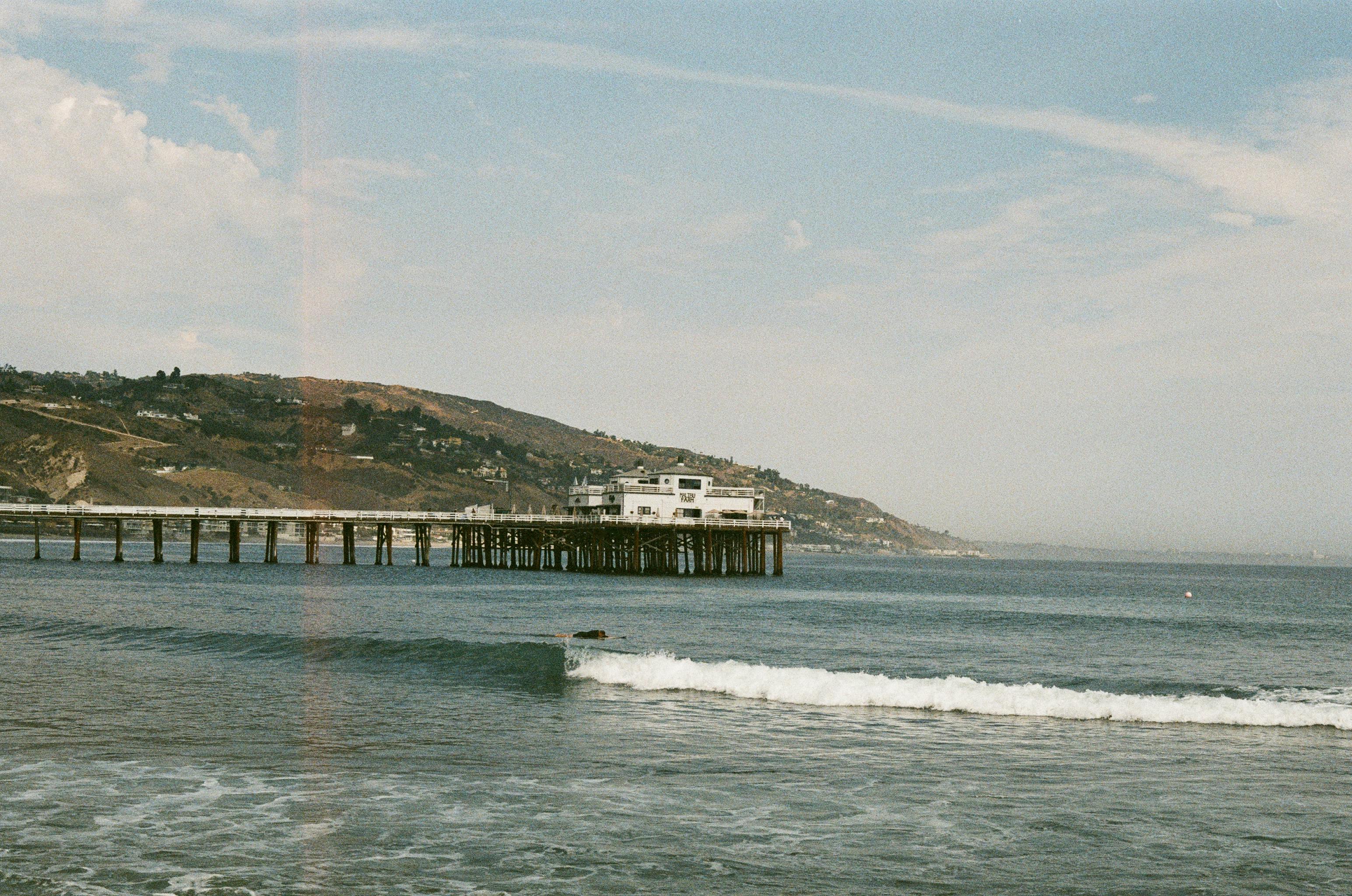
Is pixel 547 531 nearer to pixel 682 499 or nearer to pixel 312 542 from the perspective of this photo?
pixel 682 499

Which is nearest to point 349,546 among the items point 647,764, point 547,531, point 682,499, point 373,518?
point 373,518

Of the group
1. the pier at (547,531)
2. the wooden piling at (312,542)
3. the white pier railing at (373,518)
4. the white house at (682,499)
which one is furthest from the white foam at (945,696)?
the wooden piling at (312,542)

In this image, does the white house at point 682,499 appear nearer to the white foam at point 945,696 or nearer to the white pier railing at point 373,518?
the white pier railing at point 373,518

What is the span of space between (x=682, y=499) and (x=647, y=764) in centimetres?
7703

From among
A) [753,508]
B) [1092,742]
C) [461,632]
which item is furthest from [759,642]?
[753,508]

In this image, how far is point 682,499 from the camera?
9475cm

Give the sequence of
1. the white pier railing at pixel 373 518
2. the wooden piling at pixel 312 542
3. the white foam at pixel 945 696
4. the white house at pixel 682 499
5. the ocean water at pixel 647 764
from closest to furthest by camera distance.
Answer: the ocean water at pixel 647 764 < the white foam at pixel 945 696 < the white pier railing at pixel 373 518 < the white house at pixel 682 499 < the wooden piling at pixel 312 542

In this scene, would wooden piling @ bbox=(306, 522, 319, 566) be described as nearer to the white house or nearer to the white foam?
the white house

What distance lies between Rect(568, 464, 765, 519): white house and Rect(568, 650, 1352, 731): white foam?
64.4 m

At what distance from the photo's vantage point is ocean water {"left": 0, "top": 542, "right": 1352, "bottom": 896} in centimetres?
1240

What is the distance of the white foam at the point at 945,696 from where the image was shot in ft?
78.4

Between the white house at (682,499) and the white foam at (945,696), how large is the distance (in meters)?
64.4

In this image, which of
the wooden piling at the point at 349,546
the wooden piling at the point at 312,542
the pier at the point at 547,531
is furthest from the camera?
the wooden piling at the point at 349,546

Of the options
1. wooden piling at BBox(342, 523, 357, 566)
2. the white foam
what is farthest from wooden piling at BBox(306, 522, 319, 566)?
the white foam
